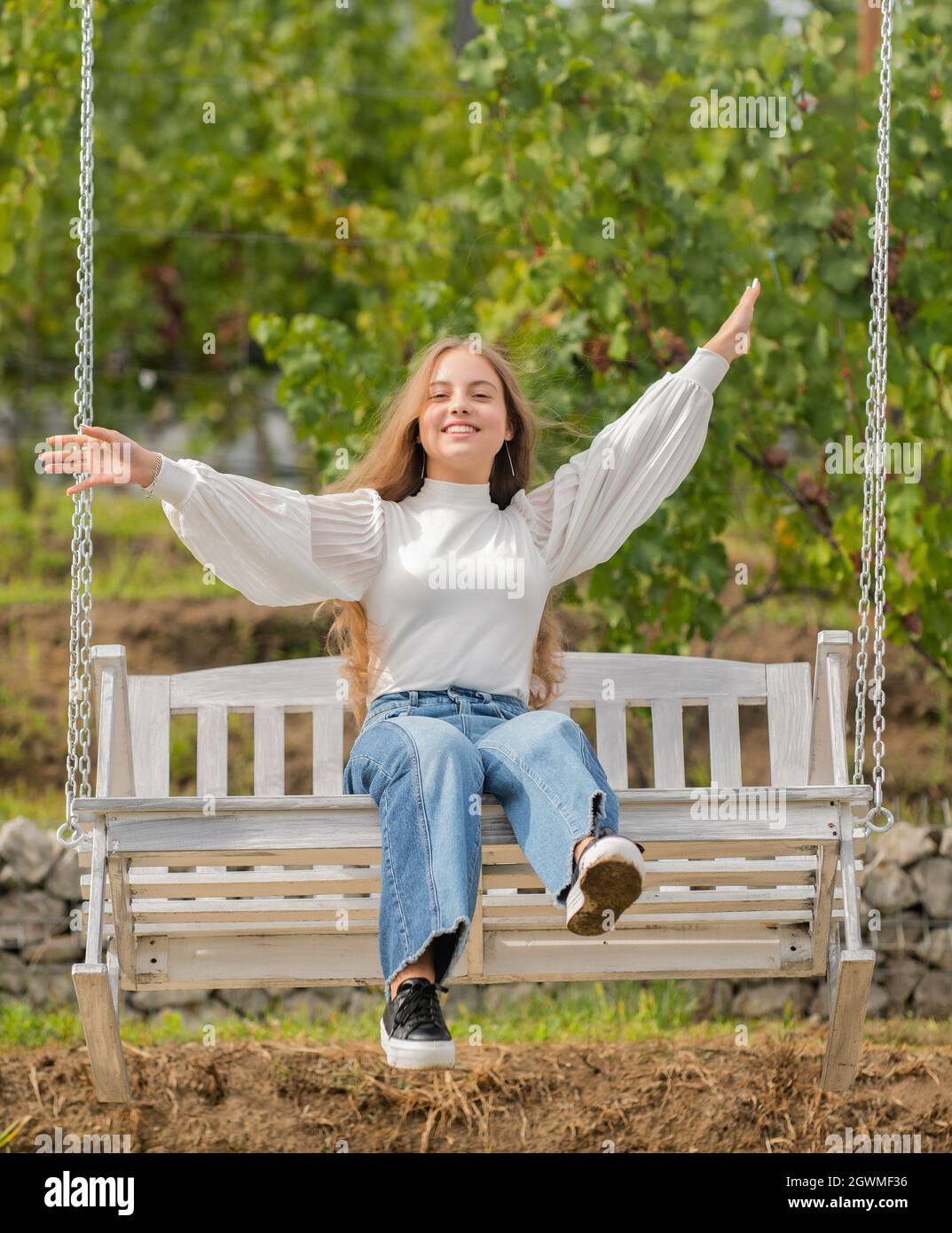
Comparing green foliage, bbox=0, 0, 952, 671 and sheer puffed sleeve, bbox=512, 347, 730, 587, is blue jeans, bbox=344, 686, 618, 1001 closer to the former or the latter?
sheer puffed sleeve, bbox=512, 347, 730, 587

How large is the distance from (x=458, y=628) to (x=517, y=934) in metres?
0.63

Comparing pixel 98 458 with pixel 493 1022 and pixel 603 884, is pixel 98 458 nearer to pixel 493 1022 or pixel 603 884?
pixel 603 884

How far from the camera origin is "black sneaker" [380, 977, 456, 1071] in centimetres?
303

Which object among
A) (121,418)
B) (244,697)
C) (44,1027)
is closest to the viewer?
Answer: (244,697)

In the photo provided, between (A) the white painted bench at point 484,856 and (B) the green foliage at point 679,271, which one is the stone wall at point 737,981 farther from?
(A) the white painted bench at point 484,856

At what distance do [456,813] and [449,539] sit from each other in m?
0.74

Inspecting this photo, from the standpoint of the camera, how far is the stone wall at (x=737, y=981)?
17.0 feet

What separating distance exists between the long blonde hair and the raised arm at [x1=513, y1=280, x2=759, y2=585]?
99mm

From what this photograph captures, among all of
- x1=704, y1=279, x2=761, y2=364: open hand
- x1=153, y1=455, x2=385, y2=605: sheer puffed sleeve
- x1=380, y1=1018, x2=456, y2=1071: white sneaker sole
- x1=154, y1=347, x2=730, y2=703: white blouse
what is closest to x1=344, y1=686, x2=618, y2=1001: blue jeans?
x1=380, y1=1018, x2=456, y2=1071: white sneaker sole

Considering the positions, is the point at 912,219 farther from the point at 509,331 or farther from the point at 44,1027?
the point at 44,1027

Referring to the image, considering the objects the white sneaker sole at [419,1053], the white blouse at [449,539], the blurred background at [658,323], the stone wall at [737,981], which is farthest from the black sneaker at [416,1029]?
the stone wall at [737,981]

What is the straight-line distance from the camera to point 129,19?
9.97m

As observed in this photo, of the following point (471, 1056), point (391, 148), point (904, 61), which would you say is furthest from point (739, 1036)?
point (391, 148)

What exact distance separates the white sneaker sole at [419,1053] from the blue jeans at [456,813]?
13cm
